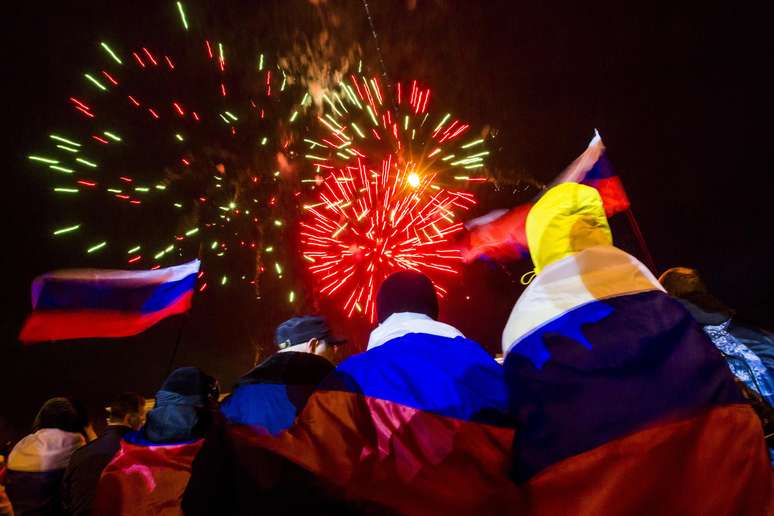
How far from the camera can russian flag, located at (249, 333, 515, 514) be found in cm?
168

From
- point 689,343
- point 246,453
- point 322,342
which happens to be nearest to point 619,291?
point 689,343

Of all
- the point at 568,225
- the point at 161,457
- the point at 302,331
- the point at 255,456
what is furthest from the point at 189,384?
the point at 568,225

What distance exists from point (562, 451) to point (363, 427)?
0.72m

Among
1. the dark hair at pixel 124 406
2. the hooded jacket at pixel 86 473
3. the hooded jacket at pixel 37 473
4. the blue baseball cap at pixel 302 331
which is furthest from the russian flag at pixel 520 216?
the hooded jacket at pixel 37 473

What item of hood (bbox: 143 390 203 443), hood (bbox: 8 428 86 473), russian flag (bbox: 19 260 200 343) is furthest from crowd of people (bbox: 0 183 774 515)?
russian flag (bbox: 19 260 200 343)

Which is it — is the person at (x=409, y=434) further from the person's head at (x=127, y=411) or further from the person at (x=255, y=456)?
the person's head at (x=127, y=411)

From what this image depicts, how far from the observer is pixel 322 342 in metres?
3.65

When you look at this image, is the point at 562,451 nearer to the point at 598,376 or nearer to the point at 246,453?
the point at 598,376

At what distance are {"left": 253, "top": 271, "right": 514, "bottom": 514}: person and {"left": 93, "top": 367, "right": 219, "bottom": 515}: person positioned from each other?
1582 millimetres

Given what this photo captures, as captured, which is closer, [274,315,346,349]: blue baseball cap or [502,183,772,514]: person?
[502,183,772,514]: person

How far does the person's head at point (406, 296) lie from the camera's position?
2627 millimetres

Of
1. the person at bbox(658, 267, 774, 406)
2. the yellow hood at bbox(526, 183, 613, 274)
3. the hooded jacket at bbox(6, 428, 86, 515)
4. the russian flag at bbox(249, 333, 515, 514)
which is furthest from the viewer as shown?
the hooded jacket at bbox(6, 428, 86, 515)

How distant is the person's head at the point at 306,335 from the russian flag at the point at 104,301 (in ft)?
18.8

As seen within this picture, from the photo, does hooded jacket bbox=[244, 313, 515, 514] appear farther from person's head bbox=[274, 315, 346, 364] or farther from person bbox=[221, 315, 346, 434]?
person's head bbox=[274, 315, 346, 364]
